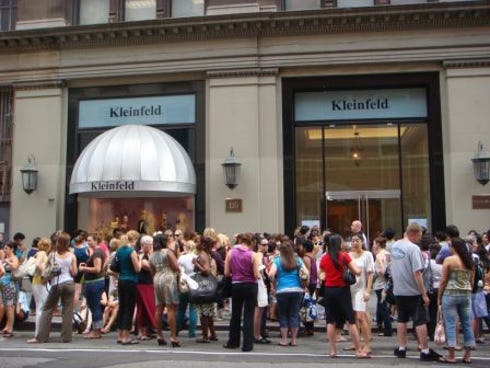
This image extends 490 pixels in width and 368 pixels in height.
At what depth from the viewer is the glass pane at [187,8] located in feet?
63.0

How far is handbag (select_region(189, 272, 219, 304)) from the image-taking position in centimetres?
1072

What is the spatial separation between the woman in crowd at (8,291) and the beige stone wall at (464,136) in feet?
37.9

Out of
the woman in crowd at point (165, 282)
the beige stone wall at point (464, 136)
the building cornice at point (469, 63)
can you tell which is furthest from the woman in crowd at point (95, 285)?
the building cornice at point (469, 63)

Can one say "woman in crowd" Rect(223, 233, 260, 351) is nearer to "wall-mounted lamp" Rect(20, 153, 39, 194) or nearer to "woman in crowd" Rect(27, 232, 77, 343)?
"woman in crowd" Rect(27, 232, 77, 343)

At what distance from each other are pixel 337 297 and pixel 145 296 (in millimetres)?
3767

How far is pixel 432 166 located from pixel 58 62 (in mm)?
11963

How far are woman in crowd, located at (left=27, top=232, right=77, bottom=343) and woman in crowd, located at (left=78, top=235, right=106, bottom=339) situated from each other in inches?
15.0

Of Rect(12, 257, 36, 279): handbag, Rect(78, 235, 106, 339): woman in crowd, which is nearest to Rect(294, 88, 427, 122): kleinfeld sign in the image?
Rect(78, 235, 106, 339): woman in crowd

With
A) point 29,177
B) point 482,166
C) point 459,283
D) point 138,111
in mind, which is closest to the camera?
point 459,283

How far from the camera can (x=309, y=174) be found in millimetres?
18516

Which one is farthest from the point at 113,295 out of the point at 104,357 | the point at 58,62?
the point at 58,62

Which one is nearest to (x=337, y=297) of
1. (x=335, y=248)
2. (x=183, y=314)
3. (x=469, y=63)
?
(x=335, y=248)

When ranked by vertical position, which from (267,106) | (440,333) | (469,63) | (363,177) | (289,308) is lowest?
(440,333)

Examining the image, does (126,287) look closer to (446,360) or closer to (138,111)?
(446,360)
